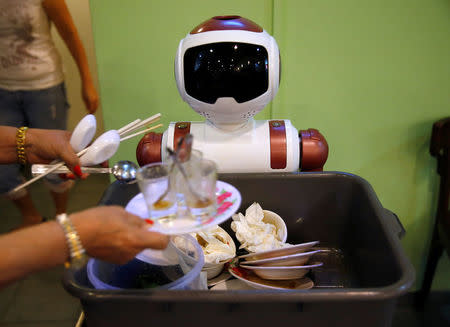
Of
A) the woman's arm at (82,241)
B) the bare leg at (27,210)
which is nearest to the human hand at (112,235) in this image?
the woman's arm at (82,241)

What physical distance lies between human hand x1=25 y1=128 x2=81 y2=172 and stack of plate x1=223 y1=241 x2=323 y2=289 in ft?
1.37

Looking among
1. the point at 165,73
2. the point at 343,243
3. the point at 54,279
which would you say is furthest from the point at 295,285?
the point at 54,279

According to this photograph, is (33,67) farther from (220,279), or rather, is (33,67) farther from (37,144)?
(220,279)

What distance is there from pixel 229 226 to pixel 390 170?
0.78 meters

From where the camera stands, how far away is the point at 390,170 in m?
1.43

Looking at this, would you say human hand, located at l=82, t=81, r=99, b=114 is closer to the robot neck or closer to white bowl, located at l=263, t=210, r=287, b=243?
the robot neck

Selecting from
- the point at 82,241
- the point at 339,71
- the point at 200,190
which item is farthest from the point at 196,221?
the point at 339,71

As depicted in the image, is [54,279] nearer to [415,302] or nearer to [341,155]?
[341,155]

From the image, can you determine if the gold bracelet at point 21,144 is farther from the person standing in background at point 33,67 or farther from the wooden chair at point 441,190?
the wooden chair at point 441,190

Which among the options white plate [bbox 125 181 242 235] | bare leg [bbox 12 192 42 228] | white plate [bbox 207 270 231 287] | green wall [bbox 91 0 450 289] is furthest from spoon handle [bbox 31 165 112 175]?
bare leg [bbox 12 192 42 228]

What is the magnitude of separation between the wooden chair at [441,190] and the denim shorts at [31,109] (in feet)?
4.91

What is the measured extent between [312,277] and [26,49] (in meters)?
1.39

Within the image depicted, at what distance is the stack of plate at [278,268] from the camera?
0.77 m

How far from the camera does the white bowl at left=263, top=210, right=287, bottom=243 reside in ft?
2.87
